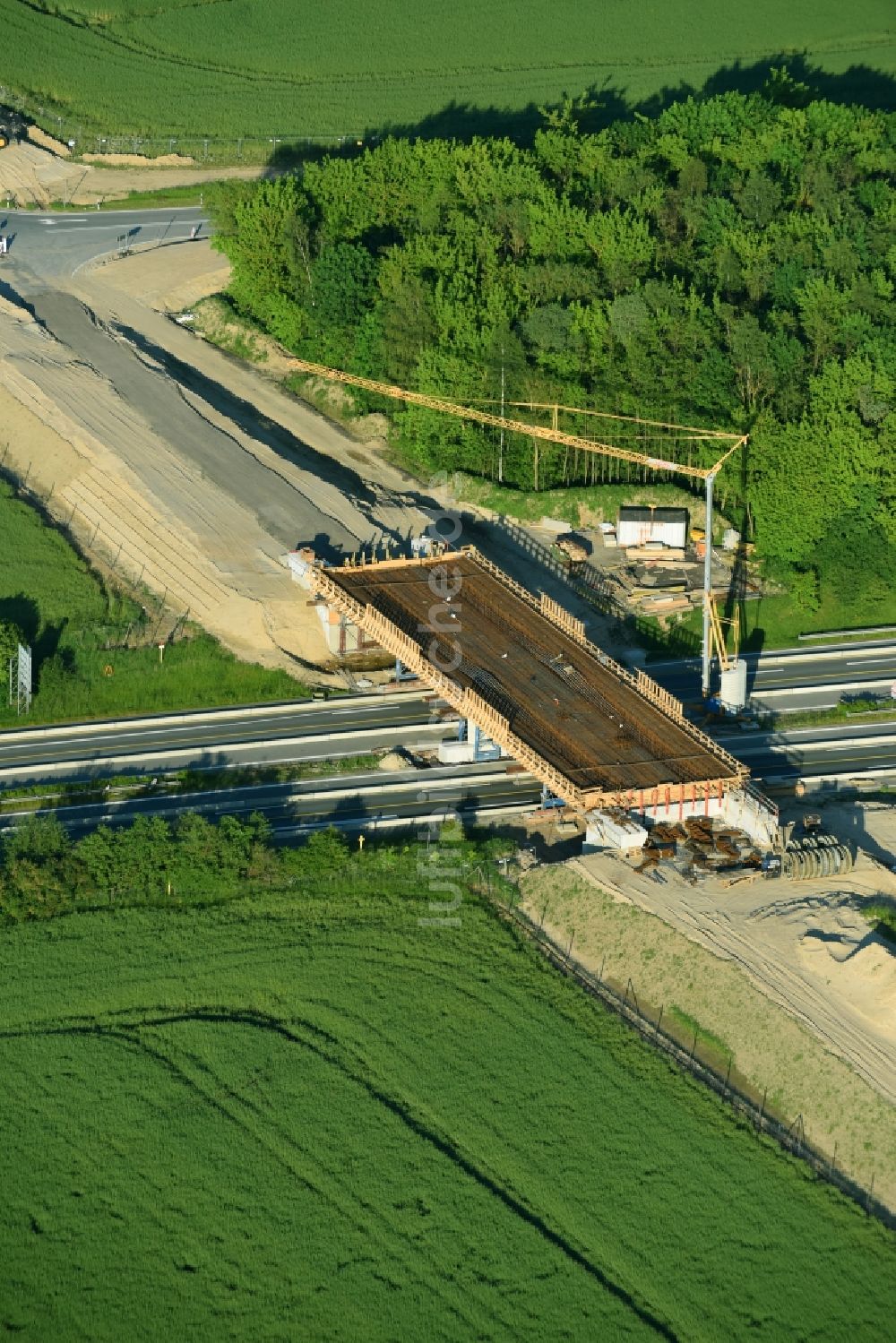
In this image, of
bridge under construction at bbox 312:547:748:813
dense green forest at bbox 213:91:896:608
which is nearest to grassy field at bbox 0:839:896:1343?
bridge under construction at bbox 312:547:748:813

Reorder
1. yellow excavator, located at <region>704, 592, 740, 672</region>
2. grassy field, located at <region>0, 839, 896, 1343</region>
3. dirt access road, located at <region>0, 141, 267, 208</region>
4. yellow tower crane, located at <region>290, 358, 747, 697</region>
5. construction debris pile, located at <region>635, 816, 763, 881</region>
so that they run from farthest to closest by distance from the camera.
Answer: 1. dirt access road, located at <region>0, 141, 267, 208</region>
2. yellow tower crane, located at <region>290, 358, 747, 697</region>
3. yellow excavator, located at <region>704, 592, 740, 672</region>
4. construction debris pile, located at <region>635, 816, 763, 881</region>
5. grassy field, located at <region>0, 839, 896, 1343</region>

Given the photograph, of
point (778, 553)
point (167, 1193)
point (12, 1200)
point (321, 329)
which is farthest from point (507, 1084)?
point (321, 329)

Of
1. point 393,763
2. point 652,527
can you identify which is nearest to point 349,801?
point 393,763

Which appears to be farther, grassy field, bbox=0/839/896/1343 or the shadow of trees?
the shadow of trees

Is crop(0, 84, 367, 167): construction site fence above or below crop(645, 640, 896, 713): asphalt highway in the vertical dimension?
above

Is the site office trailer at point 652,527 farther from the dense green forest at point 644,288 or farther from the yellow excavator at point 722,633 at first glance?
the yellow excavator at point 722,633

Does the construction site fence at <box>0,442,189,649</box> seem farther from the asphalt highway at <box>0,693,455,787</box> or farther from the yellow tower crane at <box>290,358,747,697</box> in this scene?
the yellow tower crane at <box>290,358,747,697</box>

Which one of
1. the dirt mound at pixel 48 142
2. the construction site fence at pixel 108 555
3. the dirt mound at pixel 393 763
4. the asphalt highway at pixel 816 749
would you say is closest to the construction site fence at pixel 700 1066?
the dirt mound at pixel 393 763

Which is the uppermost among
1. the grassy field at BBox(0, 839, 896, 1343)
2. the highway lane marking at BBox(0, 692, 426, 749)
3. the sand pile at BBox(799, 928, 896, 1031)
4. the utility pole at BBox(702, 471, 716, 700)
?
the utility pole at BBox(702, 471, 716, 700)
